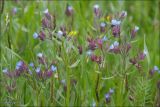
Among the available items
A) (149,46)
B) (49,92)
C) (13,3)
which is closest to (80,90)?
(49,92)

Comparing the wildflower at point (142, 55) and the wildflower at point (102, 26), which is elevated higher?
the wildflower at point (102, 26)

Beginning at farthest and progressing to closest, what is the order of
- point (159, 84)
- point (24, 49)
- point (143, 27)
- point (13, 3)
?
point (143, 27)
point (13, 3)
point (24, 49)
point (159, 84)

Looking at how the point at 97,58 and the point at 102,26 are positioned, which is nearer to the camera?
the point at 97,58

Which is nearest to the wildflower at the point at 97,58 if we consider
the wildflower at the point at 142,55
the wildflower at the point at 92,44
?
the wildflower at the point at 92,44

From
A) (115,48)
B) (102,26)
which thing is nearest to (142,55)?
(115,48)

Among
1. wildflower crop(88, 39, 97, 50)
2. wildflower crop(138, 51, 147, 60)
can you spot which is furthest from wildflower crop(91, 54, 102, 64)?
wildflower crop(138, 51, 147, 60)

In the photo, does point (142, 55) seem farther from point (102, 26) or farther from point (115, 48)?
point (102, 26)

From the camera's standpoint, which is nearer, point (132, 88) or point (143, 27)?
point (132, 88)

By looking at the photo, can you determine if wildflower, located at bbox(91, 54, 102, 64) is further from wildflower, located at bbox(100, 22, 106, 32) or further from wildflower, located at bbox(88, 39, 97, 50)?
wildflower, located at bbox(100, 22, 106, 32)

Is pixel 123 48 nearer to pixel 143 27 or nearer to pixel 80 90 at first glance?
pixel 80 90

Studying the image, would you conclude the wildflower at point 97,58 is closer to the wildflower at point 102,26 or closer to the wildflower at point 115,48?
the wildflower at point 115,48

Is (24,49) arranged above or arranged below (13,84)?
above
